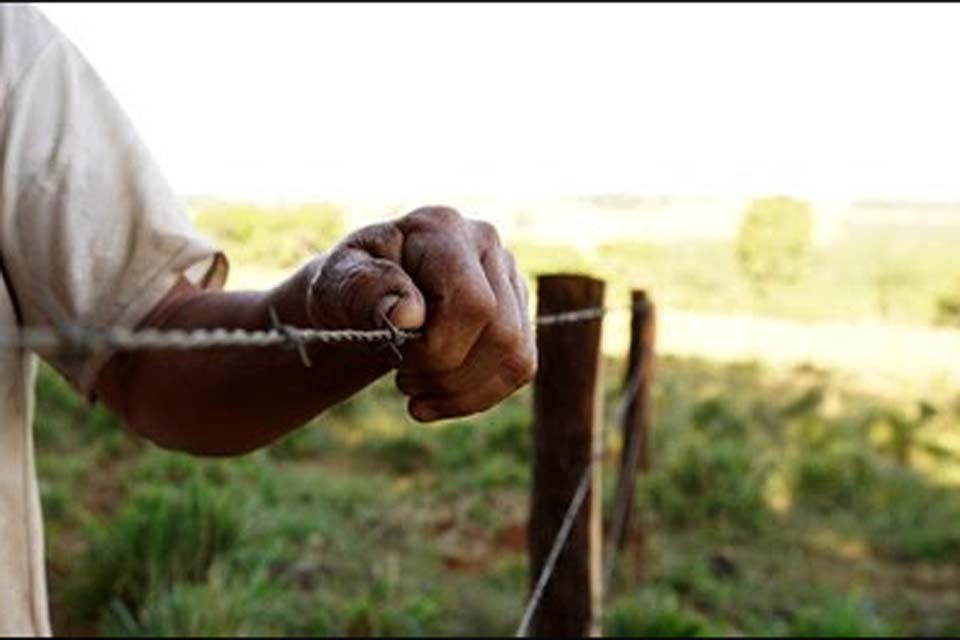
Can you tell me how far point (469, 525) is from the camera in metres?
5.89

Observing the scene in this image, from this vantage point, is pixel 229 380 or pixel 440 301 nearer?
pixel 440 301

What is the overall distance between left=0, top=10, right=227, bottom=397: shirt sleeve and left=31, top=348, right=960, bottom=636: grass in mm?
2678

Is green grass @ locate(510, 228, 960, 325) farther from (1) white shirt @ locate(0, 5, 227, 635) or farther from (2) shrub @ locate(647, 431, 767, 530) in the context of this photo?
(1) white shirt @ locate(0, 5, 227, 635)

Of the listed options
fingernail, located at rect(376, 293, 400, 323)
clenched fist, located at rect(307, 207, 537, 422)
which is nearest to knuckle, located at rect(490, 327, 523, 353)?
clenched fist, located at rect(307, 207, 537, 422)

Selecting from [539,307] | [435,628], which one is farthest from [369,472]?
[539,307]

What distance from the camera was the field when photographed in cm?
403

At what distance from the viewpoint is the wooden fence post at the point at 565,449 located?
211 centimetres

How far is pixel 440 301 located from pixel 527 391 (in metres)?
9.82

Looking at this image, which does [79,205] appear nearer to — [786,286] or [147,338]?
[147,338]

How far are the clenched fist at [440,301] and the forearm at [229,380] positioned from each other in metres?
0.08

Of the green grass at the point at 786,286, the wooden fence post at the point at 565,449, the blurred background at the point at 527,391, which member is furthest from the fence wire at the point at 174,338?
the green grass at the point at 786,286

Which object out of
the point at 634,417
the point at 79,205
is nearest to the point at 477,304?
the point at 79,205

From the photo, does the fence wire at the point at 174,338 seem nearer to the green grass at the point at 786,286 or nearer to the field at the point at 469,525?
the field at the point at 469,525

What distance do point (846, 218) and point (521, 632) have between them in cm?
5045
